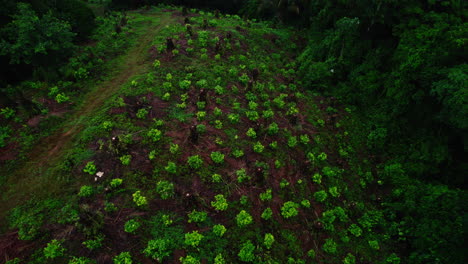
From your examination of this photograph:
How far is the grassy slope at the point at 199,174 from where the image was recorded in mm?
8008

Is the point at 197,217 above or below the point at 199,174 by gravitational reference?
below

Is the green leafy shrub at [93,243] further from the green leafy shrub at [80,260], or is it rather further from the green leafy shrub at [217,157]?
the green leafy shrub at [217,157]

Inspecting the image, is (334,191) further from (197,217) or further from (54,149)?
(54,149)

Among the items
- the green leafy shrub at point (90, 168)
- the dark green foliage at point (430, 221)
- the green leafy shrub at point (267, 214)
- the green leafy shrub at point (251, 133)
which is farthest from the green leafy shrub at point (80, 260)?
the dark green foliage at point (430, 221)

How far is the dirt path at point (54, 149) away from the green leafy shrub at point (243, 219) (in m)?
6.75

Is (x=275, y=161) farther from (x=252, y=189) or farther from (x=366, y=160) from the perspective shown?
(x=366, y=160)

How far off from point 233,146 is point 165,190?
4.05 meters

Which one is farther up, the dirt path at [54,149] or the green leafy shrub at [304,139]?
the dirt path at [54,149]

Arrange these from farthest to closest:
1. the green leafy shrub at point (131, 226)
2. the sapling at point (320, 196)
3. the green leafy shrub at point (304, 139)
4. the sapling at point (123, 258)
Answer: the green leafy shrub at point (304, 139) → the sapling at point (320, 196) → the green leafy shrub at point (131, 226) → the sapling at point (123, 258)

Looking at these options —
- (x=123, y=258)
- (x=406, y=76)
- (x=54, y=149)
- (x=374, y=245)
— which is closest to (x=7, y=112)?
(x=54, y=149)

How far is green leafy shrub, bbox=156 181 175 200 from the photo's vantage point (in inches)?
352

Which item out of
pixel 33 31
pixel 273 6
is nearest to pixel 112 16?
pixel 33 31

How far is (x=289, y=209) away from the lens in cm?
988

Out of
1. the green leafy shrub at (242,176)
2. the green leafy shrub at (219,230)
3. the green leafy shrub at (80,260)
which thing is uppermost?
the green leafy shrub at (242,176)
